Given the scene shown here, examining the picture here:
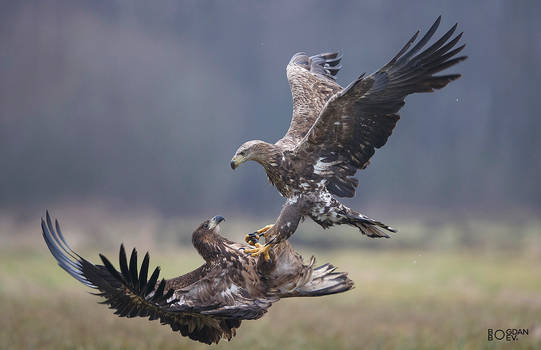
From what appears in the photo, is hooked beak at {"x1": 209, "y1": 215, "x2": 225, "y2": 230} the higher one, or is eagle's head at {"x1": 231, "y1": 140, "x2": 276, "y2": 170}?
eagle's head at {"x1": 231, "y1": 140, "x2": 276, "y2": 170}

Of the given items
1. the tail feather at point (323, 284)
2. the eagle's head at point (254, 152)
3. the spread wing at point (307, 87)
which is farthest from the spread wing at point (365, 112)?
the tail feather at point (323, 284)

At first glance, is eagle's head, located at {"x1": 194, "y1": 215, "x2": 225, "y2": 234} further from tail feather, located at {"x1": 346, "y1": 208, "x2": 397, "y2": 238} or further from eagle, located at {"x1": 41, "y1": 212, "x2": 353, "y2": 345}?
tail feather, located at {"x1": 346, "y1": 208, "x2": 397, "y2": 238}

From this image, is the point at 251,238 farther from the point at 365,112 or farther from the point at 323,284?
the point at 365,112

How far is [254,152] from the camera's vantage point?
3.73m

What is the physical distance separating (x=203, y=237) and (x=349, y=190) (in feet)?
3.28

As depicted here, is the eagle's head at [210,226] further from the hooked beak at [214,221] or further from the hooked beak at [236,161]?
the hooked beak at [236,161]

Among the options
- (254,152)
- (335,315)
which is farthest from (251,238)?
(335,315)

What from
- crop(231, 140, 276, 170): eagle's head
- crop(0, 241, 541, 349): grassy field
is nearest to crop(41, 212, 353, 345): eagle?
crop(231, 140, 276, 170): eagle's head

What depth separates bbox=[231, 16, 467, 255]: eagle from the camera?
12.0 ft

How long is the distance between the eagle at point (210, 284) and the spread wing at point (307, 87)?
79 centimetres

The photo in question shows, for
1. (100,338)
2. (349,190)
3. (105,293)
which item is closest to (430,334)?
(100,338)

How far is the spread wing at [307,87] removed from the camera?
4.45 meters

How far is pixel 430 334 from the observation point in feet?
32.8

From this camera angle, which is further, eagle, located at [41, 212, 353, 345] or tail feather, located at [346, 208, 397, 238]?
tail feather, located at [346, 208, 397, 238]
